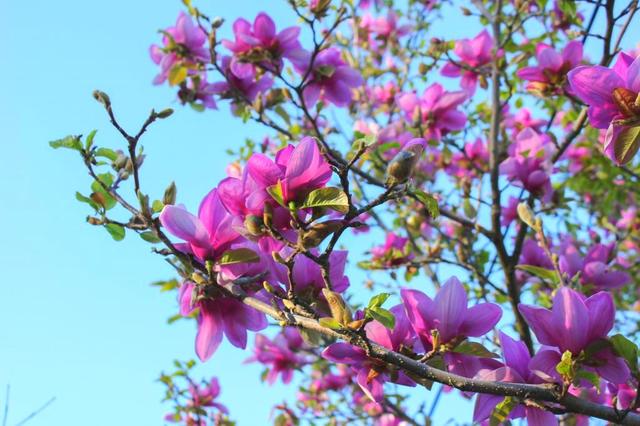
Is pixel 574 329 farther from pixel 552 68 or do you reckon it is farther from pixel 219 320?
pixel 552 68

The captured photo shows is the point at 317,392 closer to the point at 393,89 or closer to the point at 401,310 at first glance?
the point at 393,89

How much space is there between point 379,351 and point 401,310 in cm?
20

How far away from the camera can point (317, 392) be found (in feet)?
12.2

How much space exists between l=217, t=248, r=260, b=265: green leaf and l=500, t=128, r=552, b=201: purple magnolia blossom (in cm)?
142

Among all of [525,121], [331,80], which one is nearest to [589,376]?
[331,80]

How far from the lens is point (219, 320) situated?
1208 millimetres

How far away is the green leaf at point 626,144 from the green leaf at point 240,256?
701mm

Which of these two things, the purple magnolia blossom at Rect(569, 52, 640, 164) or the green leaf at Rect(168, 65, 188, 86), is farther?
the green leaf at Rect(168, 65, 188, 86)

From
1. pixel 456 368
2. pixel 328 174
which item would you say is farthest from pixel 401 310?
pixel 328 174

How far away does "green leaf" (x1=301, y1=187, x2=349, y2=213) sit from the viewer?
3.00ft

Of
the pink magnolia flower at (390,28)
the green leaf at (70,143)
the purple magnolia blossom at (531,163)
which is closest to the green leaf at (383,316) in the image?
the green leaf at (70,143)

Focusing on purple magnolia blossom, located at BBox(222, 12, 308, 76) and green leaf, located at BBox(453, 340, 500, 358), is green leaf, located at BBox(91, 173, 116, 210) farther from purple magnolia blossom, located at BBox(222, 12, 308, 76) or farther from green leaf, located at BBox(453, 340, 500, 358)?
purple magnolia blossom, located at BBox(222, 12, 308, 76)

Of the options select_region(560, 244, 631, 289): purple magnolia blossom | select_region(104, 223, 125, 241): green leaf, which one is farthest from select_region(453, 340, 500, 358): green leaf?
select_region(560, 244, 631, 289): purple magnolia blossom

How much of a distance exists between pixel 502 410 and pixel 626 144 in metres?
0.54
